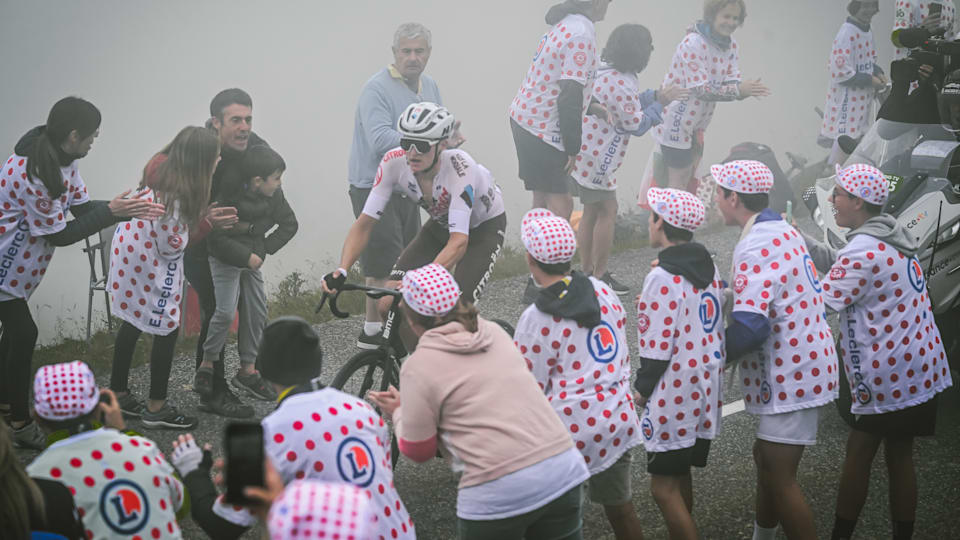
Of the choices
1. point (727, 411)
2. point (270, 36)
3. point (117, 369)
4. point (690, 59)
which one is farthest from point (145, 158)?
point (690, 59)

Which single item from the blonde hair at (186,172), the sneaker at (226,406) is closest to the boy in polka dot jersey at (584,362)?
the blonde hair at (186,172)

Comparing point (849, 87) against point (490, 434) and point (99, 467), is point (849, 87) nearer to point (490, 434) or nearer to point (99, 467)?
point (490, 434)

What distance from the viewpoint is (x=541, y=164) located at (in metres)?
8.59

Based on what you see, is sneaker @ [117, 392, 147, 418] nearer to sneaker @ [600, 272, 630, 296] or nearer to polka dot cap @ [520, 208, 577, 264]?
polka dot cap @ [520, 208, 577, 264]

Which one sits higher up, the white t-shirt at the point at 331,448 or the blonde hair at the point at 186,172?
the blonde hair at the point at 186,172

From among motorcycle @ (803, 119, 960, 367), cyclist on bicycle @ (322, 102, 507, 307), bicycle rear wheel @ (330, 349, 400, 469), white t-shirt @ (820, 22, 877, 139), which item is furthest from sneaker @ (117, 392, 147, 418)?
white t-shirt @ (820, 22, 877, 139)

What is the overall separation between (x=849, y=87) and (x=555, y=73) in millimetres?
4921

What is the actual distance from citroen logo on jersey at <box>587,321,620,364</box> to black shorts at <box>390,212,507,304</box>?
1844 mm

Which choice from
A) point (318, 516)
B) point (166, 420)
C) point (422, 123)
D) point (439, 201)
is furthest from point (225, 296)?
point (318, 516)

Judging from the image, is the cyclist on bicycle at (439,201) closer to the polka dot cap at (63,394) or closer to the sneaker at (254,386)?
the sneaker at (254,386)

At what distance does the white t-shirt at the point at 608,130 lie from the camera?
8805mm

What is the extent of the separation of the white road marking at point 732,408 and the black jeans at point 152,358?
12.4ft

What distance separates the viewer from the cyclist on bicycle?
5.42 meters

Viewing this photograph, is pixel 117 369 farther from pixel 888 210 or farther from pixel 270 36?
pixel 888 210
